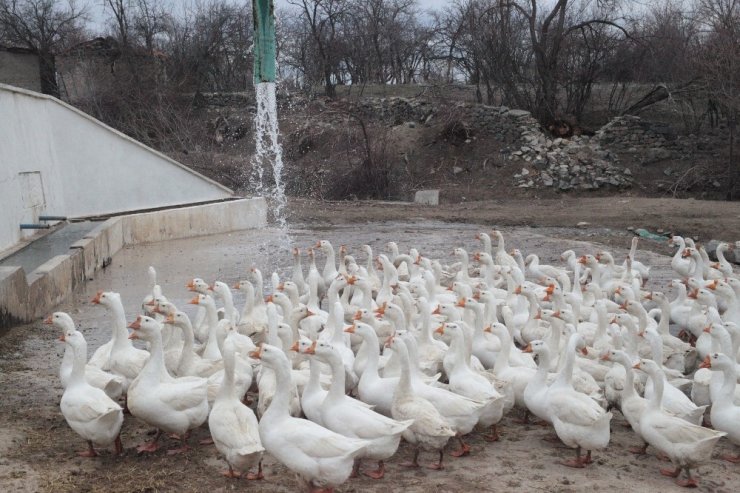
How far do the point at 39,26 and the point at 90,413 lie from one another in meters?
32.5

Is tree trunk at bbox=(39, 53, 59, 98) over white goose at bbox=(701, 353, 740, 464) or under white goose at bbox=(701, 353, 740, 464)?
over

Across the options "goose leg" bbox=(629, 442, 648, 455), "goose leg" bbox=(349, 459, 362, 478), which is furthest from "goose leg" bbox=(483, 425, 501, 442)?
"goose leg" bbox=(349, 459, 362, 478)

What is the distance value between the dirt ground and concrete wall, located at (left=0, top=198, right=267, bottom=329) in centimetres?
22

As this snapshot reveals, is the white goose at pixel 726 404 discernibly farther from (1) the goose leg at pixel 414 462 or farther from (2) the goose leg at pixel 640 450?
(1) the goose leg at pixel 414 462

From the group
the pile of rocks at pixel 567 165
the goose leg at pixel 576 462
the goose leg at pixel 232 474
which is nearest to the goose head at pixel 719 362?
the goose leg at pixel 576 462

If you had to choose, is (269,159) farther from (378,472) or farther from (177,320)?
(378,472)

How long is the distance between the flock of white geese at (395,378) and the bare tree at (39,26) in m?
26.3

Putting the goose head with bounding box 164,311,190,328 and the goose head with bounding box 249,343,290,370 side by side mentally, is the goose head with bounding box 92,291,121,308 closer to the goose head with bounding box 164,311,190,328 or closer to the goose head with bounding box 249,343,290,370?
the goose head with bounding box 164,311,190,328

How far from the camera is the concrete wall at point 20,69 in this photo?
27.2 meters

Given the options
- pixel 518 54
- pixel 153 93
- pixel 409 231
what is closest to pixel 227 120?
pixel 153 93

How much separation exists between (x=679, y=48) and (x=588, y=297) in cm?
2061

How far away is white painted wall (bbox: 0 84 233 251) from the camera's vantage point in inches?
491

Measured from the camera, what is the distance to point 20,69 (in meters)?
28.1

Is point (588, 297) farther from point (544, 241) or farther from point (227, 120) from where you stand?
point (227, 120)
